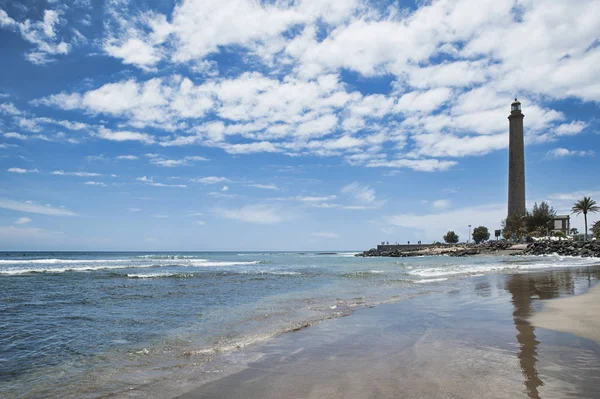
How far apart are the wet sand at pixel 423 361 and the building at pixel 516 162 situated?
78.8m

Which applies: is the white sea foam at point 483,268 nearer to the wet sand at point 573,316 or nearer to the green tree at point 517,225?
the wet sand at point 573,316

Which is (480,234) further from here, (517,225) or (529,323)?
(529,323)

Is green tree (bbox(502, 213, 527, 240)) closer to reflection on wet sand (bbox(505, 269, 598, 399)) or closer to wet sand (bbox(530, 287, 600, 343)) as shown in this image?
reflection on wet sand (bbox(505, 269, 598, 399))

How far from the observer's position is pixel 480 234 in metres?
110

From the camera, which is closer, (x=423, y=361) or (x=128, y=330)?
(x=423, y=361)

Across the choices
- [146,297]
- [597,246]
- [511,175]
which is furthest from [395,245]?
[146,297]

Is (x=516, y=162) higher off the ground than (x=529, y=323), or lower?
higher

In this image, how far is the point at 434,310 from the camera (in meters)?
10.1

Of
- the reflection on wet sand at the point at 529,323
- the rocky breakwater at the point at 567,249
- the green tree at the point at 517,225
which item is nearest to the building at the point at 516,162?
the green tree at the point at 517,225

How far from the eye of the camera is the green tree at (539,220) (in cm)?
7462

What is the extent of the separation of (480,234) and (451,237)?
37.8ft

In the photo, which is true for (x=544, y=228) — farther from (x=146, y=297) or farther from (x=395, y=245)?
(x=146, y=297)

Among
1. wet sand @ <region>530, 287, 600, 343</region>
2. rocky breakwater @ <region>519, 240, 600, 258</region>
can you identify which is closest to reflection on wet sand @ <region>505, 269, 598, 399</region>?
wet sand @ <region>530, 287, 600, 343</region>

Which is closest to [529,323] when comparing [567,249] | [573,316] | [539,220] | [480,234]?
[573,316]
